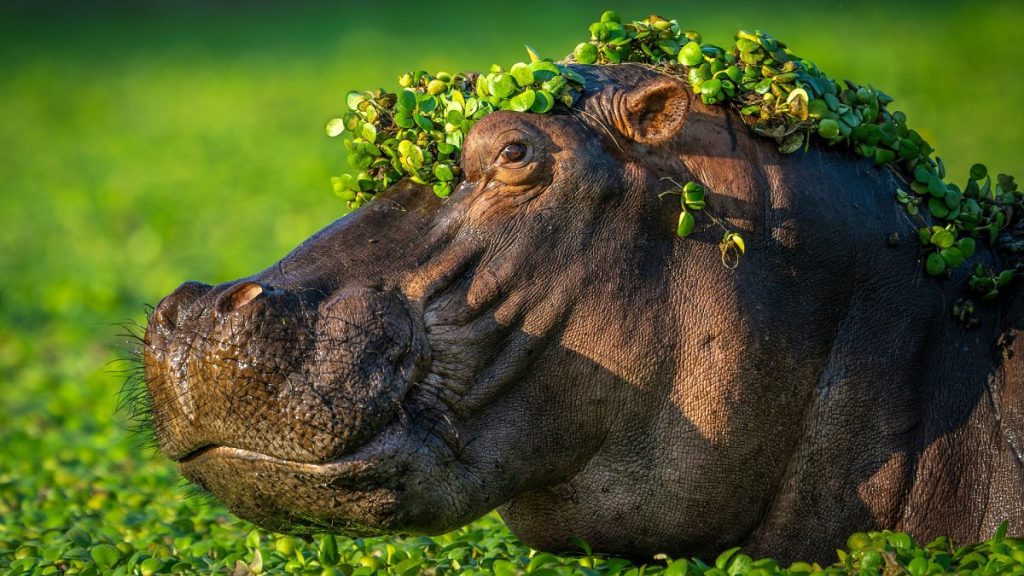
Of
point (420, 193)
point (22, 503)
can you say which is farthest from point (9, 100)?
point (420, 193)

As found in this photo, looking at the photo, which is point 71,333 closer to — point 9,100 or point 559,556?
point 559,556

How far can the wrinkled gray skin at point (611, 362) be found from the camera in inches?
132

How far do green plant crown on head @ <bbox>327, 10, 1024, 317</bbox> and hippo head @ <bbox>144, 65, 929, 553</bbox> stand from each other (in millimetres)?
71

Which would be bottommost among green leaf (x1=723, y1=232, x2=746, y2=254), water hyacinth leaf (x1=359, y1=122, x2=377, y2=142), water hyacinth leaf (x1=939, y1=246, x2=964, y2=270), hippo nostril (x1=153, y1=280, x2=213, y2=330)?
hippo nostril (x1=153, y1=280, x2=213, y2=330)

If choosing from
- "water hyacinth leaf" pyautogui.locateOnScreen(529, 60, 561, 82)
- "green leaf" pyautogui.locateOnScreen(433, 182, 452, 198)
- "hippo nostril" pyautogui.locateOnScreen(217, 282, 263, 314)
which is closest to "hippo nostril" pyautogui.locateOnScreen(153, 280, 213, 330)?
"hippo nostril" pyautogui.locateOnScreen(217, 282, 263, 314)

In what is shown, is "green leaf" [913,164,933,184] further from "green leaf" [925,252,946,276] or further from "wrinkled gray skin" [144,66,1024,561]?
Result: "green leaf" [925,252,946,276]

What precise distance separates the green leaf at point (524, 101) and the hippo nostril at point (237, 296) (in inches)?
34.4

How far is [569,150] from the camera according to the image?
3672 mm

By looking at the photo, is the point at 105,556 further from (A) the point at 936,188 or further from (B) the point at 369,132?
(A) the point at 936,188

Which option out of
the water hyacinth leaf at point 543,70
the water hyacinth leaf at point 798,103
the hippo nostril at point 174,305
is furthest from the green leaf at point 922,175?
the hippo nostril at point 174,305

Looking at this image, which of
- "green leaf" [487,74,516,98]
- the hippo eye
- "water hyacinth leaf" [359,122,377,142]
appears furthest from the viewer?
"water hyacinth leaf" [359,122,377,142]

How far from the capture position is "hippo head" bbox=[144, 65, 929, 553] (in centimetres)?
334

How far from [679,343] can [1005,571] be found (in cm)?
102

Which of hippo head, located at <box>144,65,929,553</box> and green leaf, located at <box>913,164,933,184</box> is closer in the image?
hippo head, located at <box>144,65,929,553</box>
